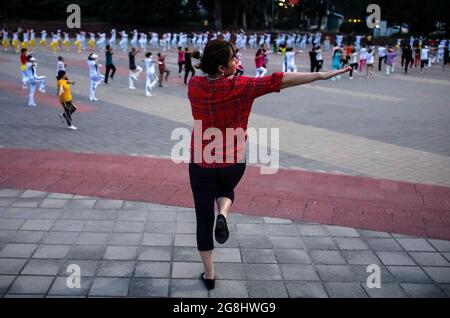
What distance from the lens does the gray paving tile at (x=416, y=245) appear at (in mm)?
4770

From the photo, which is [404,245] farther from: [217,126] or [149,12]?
[149,12]

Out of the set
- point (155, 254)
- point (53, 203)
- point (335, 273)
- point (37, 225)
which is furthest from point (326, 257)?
point (53, 203)

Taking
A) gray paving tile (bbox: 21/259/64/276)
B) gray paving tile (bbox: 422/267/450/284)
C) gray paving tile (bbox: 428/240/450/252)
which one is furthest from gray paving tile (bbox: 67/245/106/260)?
gray paving tile (bbox: 428/240/450/252)

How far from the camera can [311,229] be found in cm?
521

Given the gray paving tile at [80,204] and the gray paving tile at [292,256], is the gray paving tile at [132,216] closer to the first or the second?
the gray paving tile at [80,204]

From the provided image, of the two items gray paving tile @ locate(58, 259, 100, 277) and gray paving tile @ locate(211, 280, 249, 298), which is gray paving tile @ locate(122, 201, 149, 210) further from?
gray paving tile @ locate(211, 280, 249, 298)

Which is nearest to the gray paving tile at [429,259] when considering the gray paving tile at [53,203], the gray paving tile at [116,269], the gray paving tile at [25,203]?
the gray paving tile at [116,269]

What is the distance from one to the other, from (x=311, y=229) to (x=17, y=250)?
316 centimetres

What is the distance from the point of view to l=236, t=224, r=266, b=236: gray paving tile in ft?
16.6

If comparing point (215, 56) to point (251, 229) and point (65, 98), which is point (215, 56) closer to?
point (251, 229)

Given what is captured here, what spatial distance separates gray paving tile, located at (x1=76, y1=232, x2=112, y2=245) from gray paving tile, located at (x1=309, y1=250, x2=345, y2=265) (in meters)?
2.12

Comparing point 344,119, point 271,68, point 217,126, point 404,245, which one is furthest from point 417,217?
point 271,68

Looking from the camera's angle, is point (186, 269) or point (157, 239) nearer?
point (186, 269)
